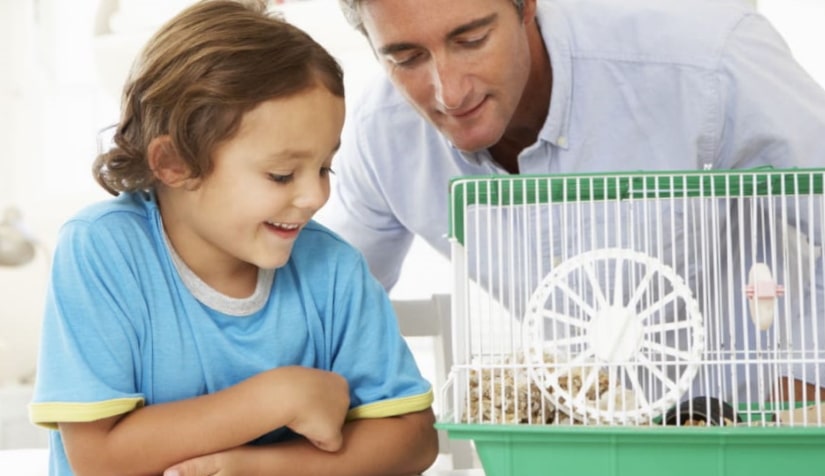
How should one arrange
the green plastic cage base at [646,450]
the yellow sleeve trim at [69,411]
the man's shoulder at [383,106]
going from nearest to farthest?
1. the green plastic cage base at [646,450]
2. the yellow sleeve trim at [69,411]
3. the man's shoulder at [383,106]

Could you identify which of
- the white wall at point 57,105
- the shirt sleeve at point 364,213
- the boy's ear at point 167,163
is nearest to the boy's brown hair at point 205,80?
the boy's ear at point 167,163

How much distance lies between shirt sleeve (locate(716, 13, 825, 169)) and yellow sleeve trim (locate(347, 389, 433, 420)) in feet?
1.79

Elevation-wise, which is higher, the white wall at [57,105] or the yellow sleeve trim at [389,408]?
the white wall at [57,105]

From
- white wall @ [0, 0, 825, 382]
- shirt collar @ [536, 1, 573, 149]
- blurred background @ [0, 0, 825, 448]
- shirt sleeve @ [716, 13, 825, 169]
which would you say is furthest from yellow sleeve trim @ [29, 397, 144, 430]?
white wall @ [0, 0, 825, 382]

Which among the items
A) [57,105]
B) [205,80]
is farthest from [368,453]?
[57,105]

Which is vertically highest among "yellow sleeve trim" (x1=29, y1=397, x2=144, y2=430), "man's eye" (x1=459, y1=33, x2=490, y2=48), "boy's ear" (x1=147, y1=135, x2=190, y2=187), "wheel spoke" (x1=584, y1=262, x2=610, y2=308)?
"man's eye" (x1=459, y1=33, x2=490, y2=48)

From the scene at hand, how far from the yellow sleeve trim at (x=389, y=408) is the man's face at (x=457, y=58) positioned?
1.20 ft

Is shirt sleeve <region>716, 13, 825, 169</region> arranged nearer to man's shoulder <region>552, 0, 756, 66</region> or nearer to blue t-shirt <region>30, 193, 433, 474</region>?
man's shoulder <region>552, 0, 756, 66</region>

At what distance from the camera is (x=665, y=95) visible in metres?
1.37

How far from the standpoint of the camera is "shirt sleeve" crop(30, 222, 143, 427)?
3.16ft

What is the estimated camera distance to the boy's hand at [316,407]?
39.4 inches

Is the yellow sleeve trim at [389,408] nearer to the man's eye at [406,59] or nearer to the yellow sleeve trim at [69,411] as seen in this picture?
the yellow sleeve trim at [69,411]

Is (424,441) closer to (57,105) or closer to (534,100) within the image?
(534,100)

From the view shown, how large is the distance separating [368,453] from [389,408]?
54 millimetres
